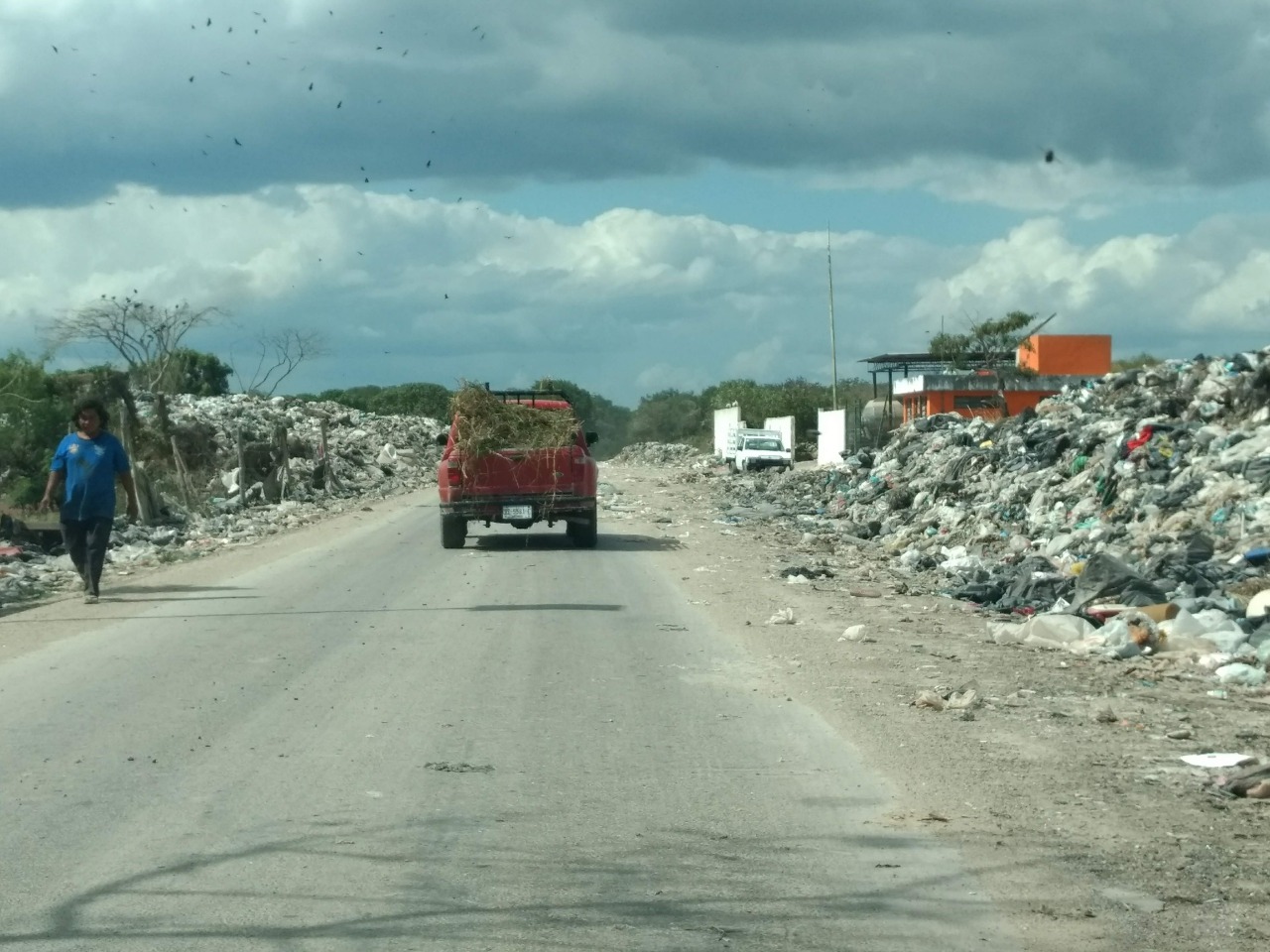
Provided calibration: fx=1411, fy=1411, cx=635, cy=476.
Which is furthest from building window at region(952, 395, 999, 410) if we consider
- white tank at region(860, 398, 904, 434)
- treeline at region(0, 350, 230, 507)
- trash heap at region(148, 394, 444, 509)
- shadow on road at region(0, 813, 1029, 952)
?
shadow on road at region(0, 813, 1029, 952)

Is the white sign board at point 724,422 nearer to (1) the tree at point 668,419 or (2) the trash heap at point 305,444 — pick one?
(2) the trash heap at point 305,444

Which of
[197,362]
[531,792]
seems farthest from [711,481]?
[197,362]

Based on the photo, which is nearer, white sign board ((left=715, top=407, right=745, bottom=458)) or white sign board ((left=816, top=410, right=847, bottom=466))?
white sign board ((left=816, top=410, right=847, bottom=466))

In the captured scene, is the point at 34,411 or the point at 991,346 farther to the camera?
the point at 991,346

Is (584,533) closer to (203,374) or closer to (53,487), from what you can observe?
(53,487)

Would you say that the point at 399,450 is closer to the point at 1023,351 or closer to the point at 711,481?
the point at 711,481

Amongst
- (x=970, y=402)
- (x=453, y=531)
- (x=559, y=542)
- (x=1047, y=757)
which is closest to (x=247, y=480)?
(x=559, y=542)

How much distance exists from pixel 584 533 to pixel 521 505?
1.32 m

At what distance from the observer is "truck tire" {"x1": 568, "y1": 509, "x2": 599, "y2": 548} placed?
20.7 meters

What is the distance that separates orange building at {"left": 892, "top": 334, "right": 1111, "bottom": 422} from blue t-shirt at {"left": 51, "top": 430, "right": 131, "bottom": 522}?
38.7 metres

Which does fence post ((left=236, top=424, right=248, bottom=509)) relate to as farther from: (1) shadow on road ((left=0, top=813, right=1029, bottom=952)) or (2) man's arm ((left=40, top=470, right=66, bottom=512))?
(1) shadow on road ((left=0, top=813, right=1029, bottom=952))

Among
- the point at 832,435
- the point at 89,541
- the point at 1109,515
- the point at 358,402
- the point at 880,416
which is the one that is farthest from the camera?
the point at 358,402

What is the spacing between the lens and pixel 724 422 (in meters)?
75.9

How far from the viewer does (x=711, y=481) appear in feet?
157
